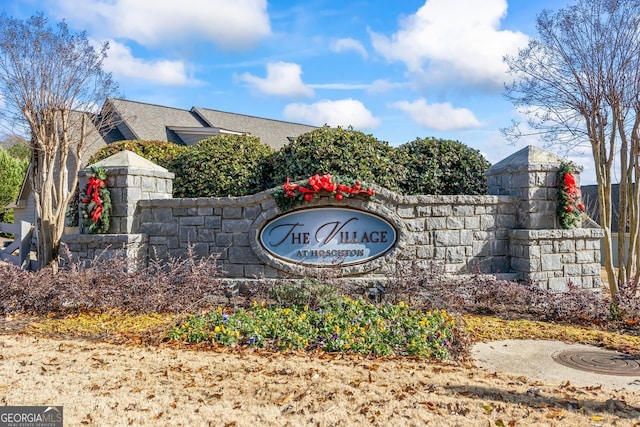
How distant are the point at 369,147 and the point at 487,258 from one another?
2680 mm

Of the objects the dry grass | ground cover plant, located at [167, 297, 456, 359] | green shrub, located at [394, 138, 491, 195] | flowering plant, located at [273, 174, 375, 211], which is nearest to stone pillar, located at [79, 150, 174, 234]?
flowering plant, located at [273, 174, 375, 211]

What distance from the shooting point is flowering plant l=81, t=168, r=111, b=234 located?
8.18 m

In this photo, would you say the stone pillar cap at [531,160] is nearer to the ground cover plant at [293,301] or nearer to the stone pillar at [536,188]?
the stone pillar at [536,188]

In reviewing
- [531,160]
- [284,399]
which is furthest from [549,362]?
[531,160]

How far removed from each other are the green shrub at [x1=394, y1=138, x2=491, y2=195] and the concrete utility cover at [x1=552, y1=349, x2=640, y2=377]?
399cm

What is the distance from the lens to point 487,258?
8156 mm

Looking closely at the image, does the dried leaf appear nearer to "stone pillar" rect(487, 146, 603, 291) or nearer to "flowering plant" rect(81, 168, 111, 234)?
"stone pillar" rect(487, 146, 603, 291)

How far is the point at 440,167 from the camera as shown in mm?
8953

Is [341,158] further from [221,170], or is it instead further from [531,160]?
[531,160]

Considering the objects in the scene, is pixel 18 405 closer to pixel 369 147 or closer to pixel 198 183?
pixel 198 183

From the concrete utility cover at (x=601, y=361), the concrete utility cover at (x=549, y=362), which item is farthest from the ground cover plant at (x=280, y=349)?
the concrete utility cover at (x=601, y=361)

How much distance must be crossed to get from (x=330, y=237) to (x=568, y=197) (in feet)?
12.7

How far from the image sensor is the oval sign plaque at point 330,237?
7.80 m

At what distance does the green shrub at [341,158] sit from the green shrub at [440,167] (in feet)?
1.11
